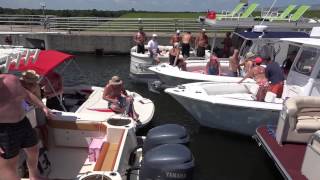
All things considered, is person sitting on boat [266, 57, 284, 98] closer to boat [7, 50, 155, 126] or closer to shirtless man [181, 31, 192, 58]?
boat [7, 50, 155, 126]

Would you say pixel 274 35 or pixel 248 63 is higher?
pixel 274 35

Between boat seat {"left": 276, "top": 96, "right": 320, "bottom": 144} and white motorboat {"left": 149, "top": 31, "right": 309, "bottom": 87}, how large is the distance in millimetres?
3526

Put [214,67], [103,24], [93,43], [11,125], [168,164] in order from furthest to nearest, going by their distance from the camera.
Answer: [103,24] → [93,43] → [214,67] → [168,164] → [11,125]

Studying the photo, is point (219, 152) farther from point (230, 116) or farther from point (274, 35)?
point (274, 35)

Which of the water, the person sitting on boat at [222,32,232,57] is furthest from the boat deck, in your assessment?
the person sitting on boat at [222,32,232,57]

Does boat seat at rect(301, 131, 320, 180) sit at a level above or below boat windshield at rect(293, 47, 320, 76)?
below

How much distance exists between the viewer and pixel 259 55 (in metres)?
10.4

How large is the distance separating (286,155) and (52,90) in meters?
4.42

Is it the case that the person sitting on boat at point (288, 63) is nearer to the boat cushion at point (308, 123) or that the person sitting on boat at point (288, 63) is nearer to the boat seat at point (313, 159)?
the boat cushion at point (308, 123)

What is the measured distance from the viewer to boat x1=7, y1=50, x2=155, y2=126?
21.0 ft

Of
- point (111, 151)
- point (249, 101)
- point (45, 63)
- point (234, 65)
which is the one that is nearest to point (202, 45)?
point (234, 65)

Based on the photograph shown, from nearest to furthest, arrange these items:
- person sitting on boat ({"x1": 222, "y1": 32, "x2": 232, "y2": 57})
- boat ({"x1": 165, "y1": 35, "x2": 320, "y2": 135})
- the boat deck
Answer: the boat deck → boat ({"x1": 165, "y1": 35, "x2": 320, "y2": 135}) → person sitting on boat ({"x1": 222, "y1": 32, "x2": 232, "y2": 57})

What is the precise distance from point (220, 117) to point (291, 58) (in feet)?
9.51

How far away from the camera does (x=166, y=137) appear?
4.74 m
